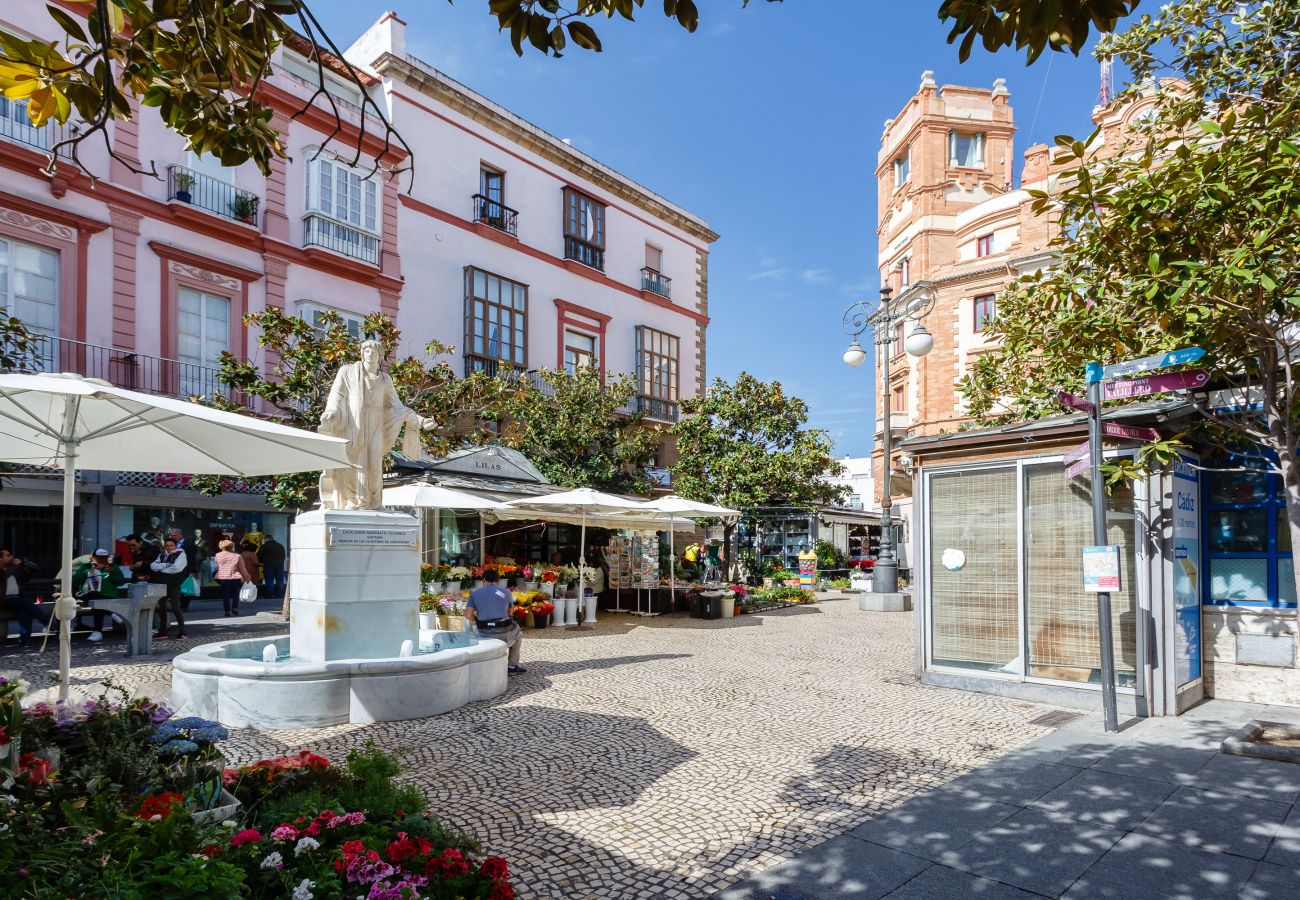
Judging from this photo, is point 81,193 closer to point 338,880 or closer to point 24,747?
point 24,747

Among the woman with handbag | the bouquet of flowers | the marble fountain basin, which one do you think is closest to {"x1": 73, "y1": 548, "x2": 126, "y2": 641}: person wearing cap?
the woman with handbag

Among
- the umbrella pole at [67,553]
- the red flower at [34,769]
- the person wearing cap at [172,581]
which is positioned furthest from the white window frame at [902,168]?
the red flower at [34,769]

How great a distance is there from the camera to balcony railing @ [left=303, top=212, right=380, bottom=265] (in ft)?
64.0

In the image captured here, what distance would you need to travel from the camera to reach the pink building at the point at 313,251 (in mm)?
15578

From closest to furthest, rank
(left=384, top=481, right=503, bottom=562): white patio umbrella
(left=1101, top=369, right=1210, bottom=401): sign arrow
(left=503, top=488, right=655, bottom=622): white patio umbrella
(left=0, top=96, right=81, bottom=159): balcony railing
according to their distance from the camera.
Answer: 1. (left=1101, top=369, right=1210, bottom=401): sign arrow
2. (left=384, top=481, right=503, bottom=562): white patio umbrella
3. (left=503, top=488, right=655, bottom=622): white patio umbrella
4. (left=0, top=96, right=81, bottom=159): balcony railing

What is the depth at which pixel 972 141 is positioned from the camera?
3781 cm

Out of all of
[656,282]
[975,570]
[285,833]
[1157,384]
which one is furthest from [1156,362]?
[656,282]

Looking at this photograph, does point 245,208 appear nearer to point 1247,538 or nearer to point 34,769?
point 34,769

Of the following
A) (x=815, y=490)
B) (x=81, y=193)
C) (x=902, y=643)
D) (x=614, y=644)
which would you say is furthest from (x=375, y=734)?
(x=815, y=490)

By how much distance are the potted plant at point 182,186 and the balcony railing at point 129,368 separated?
→ 3.53 meters

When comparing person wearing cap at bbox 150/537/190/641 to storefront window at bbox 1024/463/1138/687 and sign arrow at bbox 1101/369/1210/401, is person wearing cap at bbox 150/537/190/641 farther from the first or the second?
sign arrow at bbox 1101/369/1210/401

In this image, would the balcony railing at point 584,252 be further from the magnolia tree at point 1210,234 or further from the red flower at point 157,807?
the red flower at point 157,807

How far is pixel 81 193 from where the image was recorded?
1609 centimetres

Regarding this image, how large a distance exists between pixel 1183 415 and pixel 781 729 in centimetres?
467
